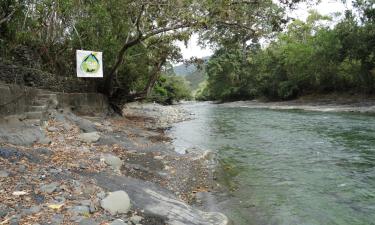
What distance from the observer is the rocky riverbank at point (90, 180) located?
5574mm

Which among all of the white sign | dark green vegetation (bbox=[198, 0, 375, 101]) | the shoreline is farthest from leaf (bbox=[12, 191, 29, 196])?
the shoreline

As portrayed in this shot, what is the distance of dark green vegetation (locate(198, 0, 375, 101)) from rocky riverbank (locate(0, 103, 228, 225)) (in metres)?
10.3

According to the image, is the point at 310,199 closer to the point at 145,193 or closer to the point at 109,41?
the point at 145,193

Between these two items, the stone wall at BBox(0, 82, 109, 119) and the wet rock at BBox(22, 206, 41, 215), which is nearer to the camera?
the wet rock at BBox(22, 206, 41, 215)

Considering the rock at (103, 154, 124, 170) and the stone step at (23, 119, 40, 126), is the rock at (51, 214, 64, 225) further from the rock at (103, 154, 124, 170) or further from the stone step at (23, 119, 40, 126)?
the stone step at (23, 119, 40, 126)

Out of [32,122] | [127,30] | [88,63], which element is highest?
[127,30]

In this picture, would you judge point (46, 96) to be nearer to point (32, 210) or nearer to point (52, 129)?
Answer: point (52, 129)

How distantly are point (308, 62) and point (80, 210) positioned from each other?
46508mm

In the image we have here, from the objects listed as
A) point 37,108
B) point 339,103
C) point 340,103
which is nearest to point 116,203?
point 37,108

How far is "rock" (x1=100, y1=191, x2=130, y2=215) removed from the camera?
19.4 ft

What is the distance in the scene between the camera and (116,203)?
6.07m

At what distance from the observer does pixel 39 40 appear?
1772cm

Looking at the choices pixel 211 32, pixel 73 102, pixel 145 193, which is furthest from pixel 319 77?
pixel 145 193

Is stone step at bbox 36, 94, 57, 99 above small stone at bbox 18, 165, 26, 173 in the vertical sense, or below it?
above
